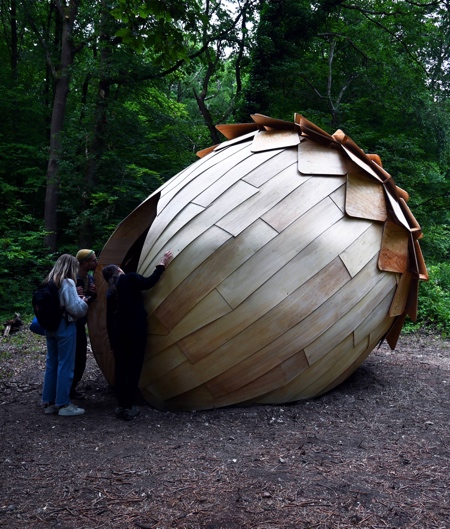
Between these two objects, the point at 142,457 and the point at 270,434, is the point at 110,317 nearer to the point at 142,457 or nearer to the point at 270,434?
the point at 142,457

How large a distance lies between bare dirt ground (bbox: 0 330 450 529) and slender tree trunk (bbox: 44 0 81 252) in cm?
786

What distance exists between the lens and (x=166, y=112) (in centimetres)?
1435

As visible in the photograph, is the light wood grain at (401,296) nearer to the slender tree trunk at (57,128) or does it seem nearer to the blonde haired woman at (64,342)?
the blonde haired woman at (64,342)

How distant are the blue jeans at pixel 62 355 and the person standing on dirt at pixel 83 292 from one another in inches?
10.5

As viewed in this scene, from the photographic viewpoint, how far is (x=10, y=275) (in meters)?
11.5

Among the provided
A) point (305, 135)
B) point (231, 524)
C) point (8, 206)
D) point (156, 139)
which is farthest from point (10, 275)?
point (231, 524)

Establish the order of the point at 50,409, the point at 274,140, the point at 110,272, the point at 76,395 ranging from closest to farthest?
the point at 110,272
the point at 50,409
the point at 274,140
the point at 76,395

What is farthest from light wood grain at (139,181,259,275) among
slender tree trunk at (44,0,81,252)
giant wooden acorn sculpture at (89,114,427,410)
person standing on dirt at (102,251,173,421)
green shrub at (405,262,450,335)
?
slender tree trunk at (44,0,81,252)

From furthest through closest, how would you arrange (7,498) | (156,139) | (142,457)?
(156,139) → (142,457) → (7,498)

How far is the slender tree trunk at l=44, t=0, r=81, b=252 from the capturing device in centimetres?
1192

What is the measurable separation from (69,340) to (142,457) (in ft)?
4.43

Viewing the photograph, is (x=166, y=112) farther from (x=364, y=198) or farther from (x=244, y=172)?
(x=364, y=198)

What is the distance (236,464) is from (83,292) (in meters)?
2.25

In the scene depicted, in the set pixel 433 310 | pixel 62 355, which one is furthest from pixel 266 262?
pixel 433 310
